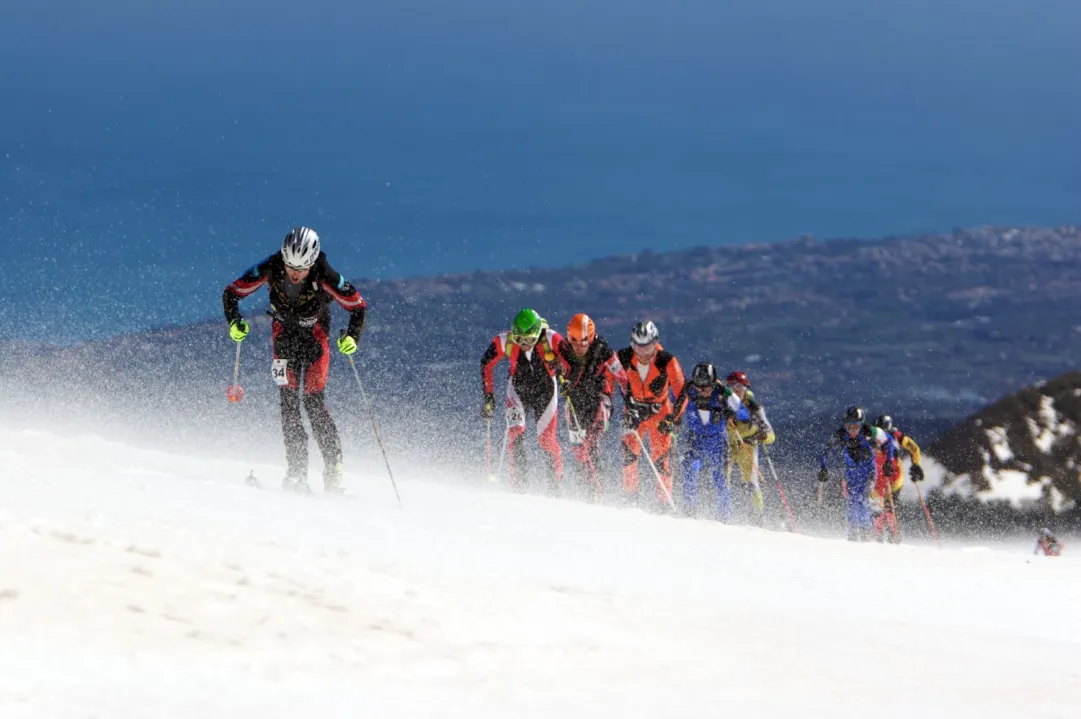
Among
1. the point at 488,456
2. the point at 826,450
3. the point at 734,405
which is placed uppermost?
the point at 734,405

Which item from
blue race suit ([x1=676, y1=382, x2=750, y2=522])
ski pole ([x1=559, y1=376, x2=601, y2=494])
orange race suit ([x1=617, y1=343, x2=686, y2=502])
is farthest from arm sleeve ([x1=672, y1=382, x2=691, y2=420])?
ski pole ([x1=559, y1=376, x2=601, y2=494])

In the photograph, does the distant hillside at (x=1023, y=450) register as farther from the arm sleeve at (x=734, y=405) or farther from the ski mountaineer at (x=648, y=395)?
the ski mountaineer at (x=648, y=395)

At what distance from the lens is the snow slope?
6285 mm

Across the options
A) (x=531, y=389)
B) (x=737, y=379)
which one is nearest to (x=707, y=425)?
(x=737, y=379)

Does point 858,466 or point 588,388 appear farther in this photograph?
point 858,466

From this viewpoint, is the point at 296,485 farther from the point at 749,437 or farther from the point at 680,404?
the point at 749,437

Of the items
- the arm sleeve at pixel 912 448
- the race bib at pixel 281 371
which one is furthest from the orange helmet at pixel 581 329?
the arm sleeve at pixel 912 448

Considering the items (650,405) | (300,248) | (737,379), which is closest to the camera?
(300,248)

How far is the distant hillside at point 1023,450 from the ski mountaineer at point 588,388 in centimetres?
2728

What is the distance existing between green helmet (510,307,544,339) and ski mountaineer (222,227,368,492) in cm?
353

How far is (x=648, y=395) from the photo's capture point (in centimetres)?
1775

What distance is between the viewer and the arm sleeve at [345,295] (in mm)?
13172

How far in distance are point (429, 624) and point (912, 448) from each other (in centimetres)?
1587

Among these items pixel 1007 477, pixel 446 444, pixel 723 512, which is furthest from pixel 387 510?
pixel 1007 477
